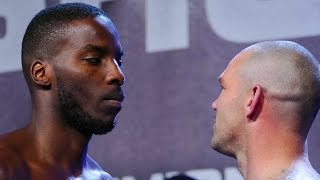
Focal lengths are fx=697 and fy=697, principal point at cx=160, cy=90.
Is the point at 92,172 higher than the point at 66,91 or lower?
lower

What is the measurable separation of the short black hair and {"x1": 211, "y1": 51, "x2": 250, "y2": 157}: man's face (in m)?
0.40

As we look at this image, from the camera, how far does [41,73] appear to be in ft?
5.06

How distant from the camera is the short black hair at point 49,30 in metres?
1.55

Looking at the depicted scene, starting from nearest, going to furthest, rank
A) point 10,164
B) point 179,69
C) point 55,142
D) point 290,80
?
point 290,80, point 10,164, point 55,142, point 179,69

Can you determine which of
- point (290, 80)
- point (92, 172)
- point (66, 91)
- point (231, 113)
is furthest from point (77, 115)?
point (290, 80)

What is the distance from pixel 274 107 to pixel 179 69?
64 cm

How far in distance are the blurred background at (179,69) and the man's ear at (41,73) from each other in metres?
0.43

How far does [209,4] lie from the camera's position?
189 centimetres

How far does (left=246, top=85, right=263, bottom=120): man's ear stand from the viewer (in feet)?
4.18

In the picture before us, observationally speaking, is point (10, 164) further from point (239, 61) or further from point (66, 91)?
point (239, 61)

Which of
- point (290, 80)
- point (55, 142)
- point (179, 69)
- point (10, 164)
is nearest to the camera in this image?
point (290, 80)

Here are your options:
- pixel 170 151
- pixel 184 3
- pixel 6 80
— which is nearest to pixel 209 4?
pixel 184 3

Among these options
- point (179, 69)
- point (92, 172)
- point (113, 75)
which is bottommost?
point (92, 172)

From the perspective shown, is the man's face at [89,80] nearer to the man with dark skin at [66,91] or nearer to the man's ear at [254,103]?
the man with dark skin at [66,91]
